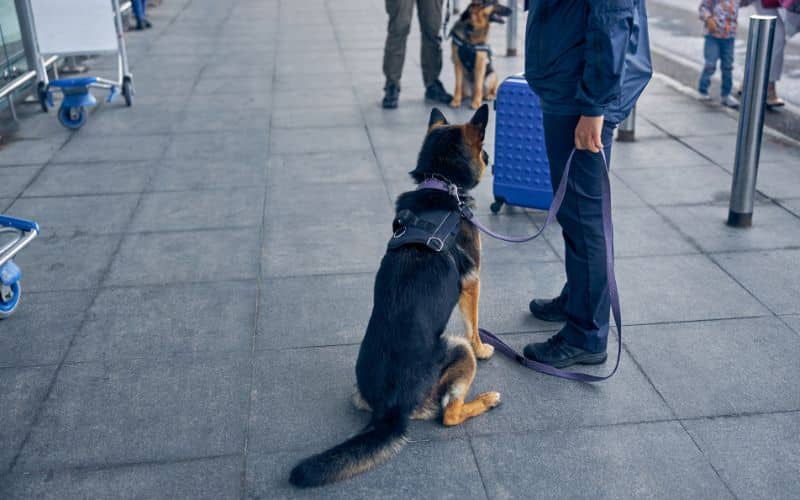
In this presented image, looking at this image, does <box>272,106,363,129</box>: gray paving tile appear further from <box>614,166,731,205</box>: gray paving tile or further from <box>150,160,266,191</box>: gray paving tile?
<box>614,166,731,205</box>: gray paving tile

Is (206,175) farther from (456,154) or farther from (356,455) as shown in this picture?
(356,455)

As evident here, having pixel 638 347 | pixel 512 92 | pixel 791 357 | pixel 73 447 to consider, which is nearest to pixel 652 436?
pixel 638 347

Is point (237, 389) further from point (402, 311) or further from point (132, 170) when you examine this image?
point (132, 170)

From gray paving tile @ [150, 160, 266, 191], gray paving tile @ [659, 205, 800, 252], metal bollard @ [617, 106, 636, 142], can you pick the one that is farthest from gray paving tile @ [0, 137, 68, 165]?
gray paving tile @ [659, 205, 800, 252]

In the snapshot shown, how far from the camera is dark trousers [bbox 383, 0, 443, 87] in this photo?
8688 millimetres

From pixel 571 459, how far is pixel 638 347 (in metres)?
1.07

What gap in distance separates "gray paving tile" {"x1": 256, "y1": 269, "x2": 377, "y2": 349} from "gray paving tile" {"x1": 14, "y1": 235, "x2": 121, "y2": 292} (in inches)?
46.3

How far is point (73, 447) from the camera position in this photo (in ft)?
11.0

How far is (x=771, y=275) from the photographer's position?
15.8ft

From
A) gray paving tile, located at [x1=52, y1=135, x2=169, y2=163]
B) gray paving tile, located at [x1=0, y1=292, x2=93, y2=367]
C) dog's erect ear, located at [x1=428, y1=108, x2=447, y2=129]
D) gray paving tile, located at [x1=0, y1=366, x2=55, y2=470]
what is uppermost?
dog's erect ear, located at [x1=428, y1=108, x2=447, y2=129]

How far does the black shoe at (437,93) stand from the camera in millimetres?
8969

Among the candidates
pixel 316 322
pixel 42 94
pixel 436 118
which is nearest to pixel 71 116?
pixel 42 94

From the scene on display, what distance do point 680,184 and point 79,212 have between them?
477 cm

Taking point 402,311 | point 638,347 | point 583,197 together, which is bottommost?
point 638,347
